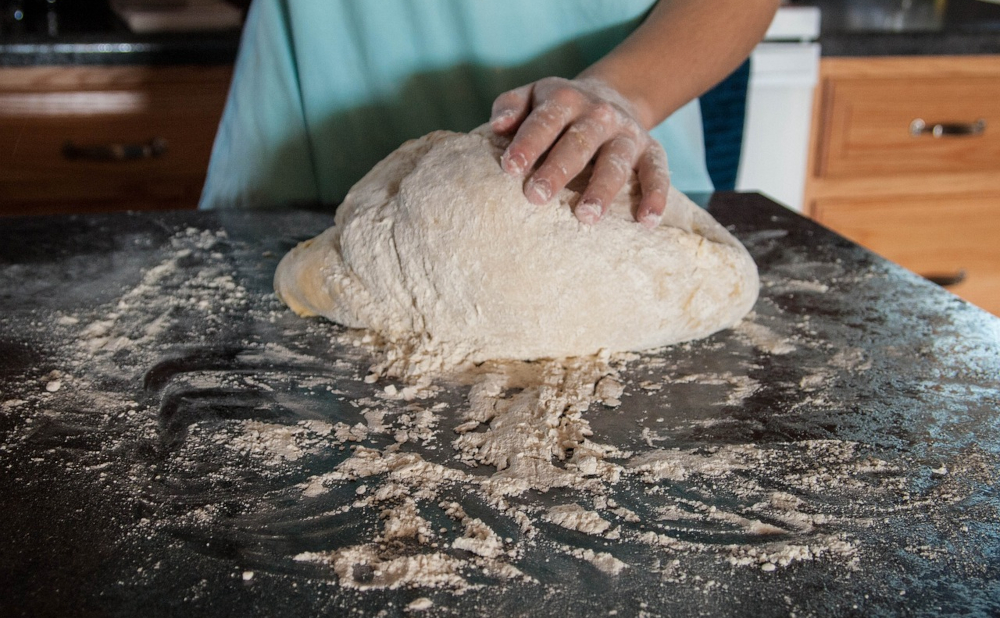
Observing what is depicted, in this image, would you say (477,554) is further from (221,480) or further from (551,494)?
(221,480)

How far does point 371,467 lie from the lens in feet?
2.15

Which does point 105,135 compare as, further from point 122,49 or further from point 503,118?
point 503,118

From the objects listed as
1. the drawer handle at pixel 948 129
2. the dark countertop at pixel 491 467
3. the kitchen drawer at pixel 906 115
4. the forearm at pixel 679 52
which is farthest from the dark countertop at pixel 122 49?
the drawer handle at pixel 948 129

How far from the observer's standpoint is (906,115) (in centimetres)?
203

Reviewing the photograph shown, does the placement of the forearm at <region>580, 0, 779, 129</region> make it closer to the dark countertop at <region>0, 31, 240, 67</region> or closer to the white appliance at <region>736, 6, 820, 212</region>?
the white appliance at <region>736, 6, 820, 212</region>

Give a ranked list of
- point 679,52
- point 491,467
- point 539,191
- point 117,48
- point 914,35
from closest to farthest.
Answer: point 491,467 → point 539,191 → point 679,52 → point 117,48 → point 914,35

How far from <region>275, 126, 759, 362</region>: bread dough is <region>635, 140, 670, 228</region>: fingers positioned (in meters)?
0.01

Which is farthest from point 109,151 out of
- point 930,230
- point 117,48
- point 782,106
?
point 930,230

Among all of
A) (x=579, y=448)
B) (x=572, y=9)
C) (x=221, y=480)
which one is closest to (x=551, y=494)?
(x=579, y=448)

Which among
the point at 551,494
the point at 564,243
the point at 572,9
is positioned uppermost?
the point at 572,9

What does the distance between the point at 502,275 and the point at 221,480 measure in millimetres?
339

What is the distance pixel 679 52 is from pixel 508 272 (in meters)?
0.48

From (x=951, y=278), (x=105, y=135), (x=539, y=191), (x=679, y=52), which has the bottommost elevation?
(x=951, y=278)

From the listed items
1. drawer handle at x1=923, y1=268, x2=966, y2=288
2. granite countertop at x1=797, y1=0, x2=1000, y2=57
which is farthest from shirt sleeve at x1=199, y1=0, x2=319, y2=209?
drawer handle at x1=923, y1=268, x2=966, y2=288
